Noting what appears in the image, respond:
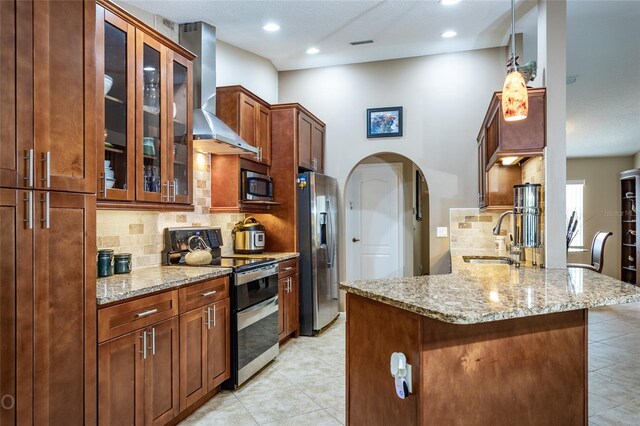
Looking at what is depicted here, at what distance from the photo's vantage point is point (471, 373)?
1.69 m

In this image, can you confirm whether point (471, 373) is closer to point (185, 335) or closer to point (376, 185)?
point (185, 335)

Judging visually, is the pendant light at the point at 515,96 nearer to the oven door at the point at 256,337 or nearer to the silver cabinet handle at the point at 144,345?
the oven door at the point at 256,337

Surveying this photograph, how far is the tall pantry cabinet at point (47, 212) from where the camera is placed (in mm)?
1579

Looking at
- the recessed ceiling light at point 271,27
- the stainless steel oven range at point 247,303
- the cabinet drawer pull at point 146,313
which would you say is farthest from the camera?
the recessed ceiling light at point 271,27

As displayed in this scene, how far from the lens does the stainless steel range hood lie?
3236 mm

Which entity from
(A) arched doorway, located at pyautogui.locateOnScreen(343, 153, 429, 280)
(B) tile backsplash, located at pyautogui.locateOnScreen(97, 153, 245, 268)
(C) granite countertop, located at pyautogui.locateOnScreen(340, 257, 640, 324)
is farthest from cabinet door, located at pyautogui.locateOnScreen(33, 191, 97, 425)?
(A) arched doorway, located at pyautogui.locateOnScreen(343, 153, 429, 280)

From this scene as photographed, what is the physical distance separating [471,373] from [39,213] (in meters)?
1.86

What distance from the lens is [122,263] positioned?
271cm

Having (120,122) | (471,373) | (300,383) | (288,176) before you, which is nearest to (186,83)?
(120,122)

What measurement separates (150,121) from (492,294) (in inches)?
88.5

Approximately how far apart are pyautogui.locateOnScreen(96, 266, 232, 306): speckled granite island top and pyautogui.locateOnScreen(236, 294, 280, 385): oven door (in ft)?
1.46

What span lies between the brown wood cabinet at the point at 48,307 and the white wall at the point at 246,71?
2.66 metres

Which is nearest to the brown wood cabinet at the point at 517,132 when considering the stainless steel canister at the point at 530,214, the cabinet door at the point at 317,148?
the stainless steel canister at the point at 530,214

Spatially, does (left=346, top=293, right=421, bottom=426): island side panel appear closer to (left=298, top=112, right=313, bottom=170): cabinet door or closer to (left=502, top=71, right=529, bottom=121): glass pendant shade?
(left=502, top=71, right=529, bottom=121): glass pendant shade
